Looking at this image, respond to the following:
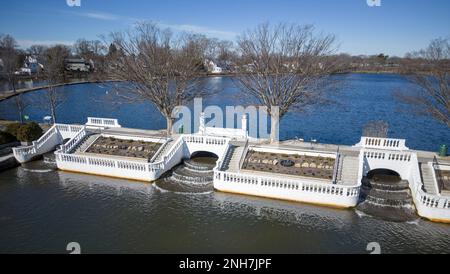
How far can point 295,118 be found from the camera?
1570 inches

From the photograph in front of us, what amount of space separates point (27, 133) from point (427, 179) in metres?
29.5

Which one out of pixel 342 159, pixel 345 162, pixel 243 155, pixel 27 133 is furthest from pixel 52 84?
pixel 345 162

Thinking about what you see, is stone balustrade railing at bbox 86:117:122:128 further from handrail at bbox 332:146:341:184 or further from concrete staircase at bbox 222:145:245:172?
handrail at bbox 332:146:341:184

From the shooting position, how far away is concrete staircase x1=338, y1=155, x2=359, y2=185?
18.1m

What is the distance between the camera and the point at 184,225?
50.2ft

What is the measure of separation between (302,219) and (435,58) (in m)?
15.5

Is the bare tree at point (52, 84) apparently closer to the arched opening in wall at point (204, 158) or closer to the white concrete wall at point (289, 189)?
the arched opening in wall at point (204, 158)

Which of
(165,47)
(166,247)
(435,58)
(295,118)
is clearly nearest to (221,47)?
(295,118)

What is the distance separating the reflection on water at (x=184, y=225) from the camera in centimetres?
1362

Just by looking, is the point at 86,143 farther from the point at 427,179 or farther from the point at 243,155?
the point at 427,179

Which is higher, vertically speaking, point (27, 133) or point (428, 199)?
point (27, 133)

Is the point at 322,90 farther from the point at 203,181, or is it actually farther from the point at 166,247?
the point at 166,247

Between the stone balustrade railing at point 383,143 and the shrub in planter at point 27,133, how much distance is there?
2649 cm

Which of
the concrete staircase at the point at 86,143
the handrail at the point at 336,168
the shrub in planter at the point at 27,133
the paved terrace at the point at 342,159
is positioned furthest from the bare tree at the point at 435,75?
the shrub in planter at the point at 27,133
